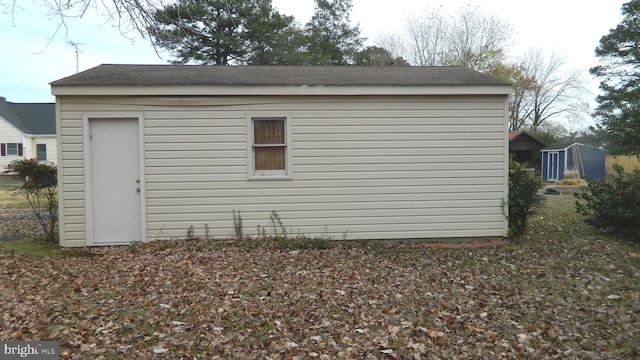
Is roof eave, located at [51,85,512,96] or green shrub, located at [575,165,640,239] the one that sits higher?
roof eave, located at [51,85,512,96]

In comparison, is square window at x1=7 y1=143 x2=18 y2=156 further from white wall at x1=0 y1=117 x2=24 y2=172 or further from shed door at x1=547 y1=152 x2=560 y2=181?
shed door at x1=547 y1=152 x2=560 y2=181

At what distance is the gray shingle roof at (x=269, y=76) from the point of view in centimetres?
729

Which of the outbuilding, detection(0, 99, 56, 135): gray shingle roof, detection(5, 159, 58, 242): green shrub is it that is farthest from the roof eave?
detection(0, 99, 56, 135): gray shingle roof

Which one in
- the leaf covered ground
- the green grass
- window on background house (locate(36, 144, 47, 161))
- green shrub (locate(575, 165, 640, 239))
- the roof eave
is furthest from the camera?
window on background house (locate(36, 144, 47, 161))

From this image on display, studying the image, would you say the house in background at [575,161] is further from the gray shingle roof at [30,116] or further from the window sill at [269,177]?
the gray shingle roof at [30,116]

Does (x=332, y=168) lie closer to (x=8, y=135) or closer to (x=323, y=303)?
(x=323, y=303)

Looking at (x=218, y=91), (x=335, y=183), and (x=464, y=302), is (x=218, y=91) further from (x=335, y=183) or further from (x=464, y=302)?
(x=464, y=302)

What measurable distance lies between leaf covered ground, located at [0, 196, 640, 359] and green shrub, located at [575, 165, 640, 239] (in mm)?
861

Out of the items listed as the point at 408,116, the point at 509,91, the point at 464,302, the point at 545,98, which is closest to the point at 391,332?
the point at 464,302

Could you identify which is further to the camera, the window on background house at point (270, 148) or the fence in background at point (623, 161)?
the fence in background at point (623, 161)

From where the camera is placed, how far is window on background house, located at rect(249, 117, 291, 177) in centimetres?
759

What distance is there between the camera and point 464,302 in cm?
469

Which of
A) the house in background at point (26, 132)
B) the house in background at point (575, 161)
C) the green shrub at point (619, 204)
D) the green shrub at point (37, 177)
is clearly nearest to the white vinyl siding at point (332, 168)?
the green shrub at point (37, 177)

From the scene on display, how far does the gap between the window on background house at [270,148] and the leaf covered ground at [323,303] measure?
56.5 inches
